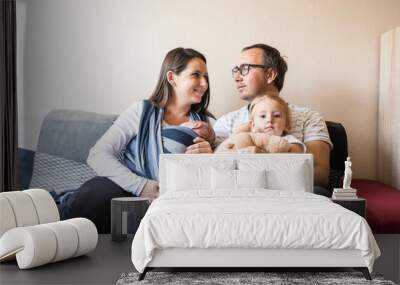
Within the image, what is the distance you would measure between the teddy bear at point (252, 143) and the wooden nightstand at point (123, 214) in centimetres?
96

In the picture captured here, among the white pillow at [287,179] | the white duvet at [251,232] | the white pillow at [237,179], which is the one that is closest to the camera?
the white duvet at [251,232]

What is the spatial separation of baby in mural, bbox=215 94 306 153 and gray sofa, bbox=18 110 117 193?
4.17 ft

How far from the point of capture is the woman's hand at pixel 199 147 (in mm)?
6715

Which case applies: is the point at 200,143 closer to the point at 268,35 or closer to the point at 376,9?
the point at 268,35

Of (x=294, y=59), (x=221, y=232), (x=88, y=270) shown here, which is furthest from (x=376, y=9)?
(x=88, y=270)

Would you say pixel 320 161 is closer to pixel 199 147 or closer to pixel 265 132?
pixel 265 132

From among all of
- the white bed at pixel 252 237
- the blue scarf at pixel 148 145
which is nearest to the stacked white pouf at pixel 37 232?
the white bed at pixel 252 237

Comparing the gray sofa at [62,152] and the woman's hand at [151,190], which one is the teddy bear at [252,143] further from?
the gray sofa at [62,152]

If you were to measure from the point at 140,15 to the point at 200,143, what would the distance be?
1408 millimetres

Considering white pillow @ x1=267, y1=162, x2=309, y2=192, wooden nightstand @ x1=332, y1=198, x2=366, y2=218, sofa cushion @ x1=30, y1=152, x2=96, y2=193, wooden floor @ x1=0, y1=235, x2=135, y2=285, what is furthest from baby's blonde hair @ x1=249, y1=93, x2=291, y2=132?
wooden floor @ x1=0, y1=235, x2=135, y2=285

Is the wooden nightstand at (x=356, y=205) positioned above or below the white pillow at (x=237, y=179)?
below

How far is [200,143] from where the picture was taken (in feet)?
22.2

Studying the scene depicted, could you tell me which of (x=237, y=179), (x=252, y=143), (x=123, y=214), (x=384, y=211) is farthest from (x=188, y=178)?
(x=384, y=211)

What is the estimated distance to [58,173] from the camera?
22.6 ft
